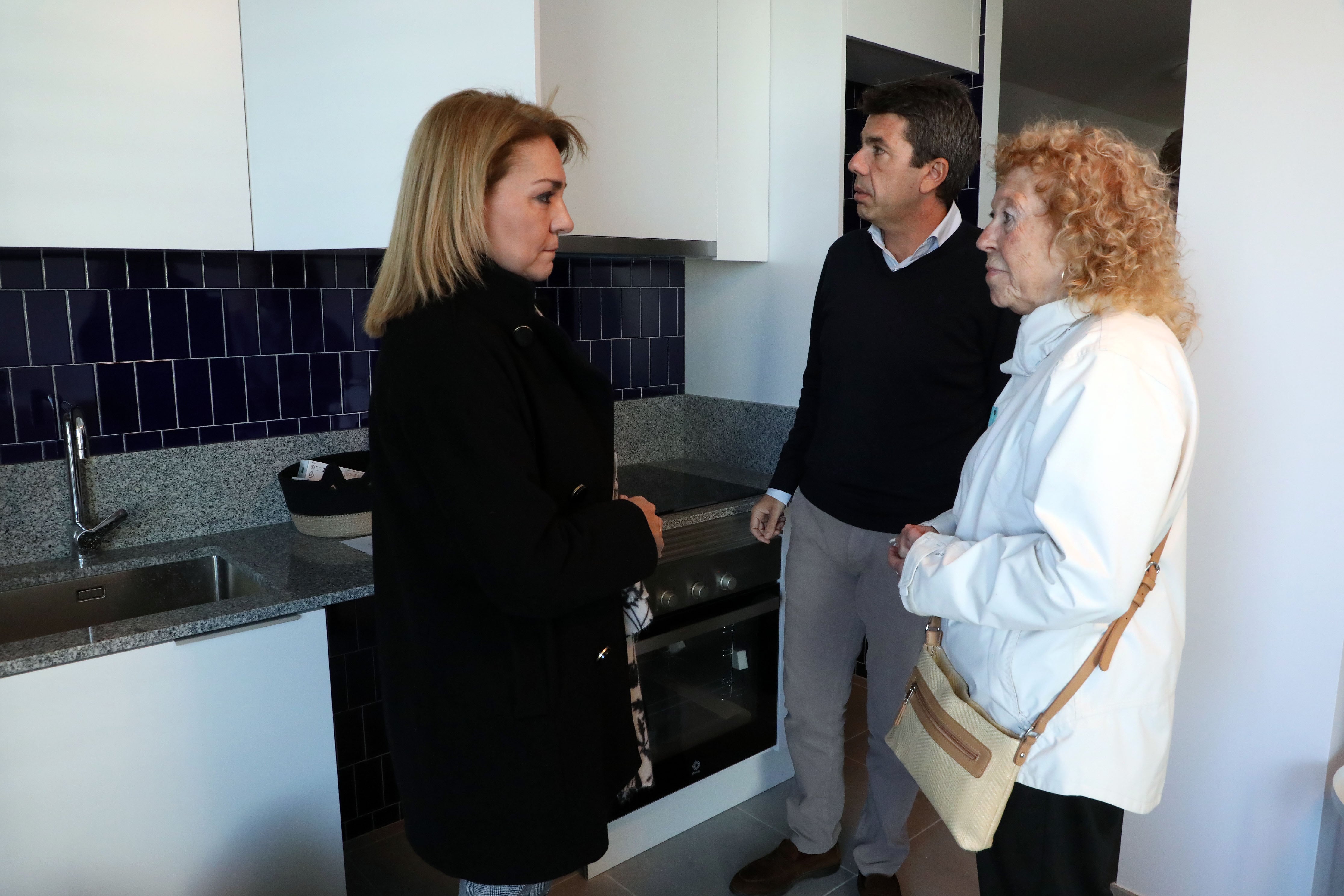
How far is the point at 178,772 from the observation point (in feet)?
5.25

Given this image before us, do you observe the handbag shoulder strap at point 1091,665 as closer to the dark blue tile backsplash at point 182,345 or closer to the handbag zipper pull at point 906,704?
the handbag zipper pull at point 906,704

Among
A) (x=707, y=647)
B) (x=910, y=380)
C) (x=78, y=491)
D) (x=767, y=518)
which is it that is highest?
(x=910, y=380)

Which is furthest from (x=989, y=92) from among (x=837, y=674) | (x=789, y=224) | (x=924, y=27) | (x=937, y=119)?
(x=837, y=674)

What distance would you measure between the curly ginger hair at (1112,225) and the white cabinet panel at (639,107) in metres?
1.06

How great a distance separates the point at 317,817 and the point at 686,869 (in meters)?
0.93

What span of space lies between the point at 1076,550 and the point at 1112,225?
0.42 meters

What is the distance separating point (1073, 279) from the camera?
1214mm

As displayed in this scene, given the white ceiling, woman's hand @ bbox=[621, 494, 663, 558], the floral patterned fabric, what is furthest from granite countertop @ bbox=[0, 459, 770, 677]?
the white ceiling

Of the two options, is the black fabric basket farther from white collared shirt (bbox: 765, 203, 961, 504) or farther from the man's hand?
white collared shirt (bbox: 765, 203, 961, 504)

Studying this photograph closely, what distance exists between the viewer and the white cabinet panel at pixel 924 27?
2340 millimetres

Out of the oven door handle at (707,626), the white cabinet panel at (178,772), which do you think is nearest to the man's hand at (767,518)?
the oven door handle at (707,626)

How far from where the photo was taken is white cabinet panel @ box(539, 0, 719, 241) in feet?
6.68

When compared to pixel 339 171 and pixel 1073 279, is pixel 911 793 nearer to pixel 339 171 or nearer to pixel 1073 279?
pixel 1073 279

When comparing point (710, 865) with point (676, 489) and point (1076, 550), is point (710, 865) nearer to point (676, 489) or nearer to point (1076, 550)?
point (676, 489)
